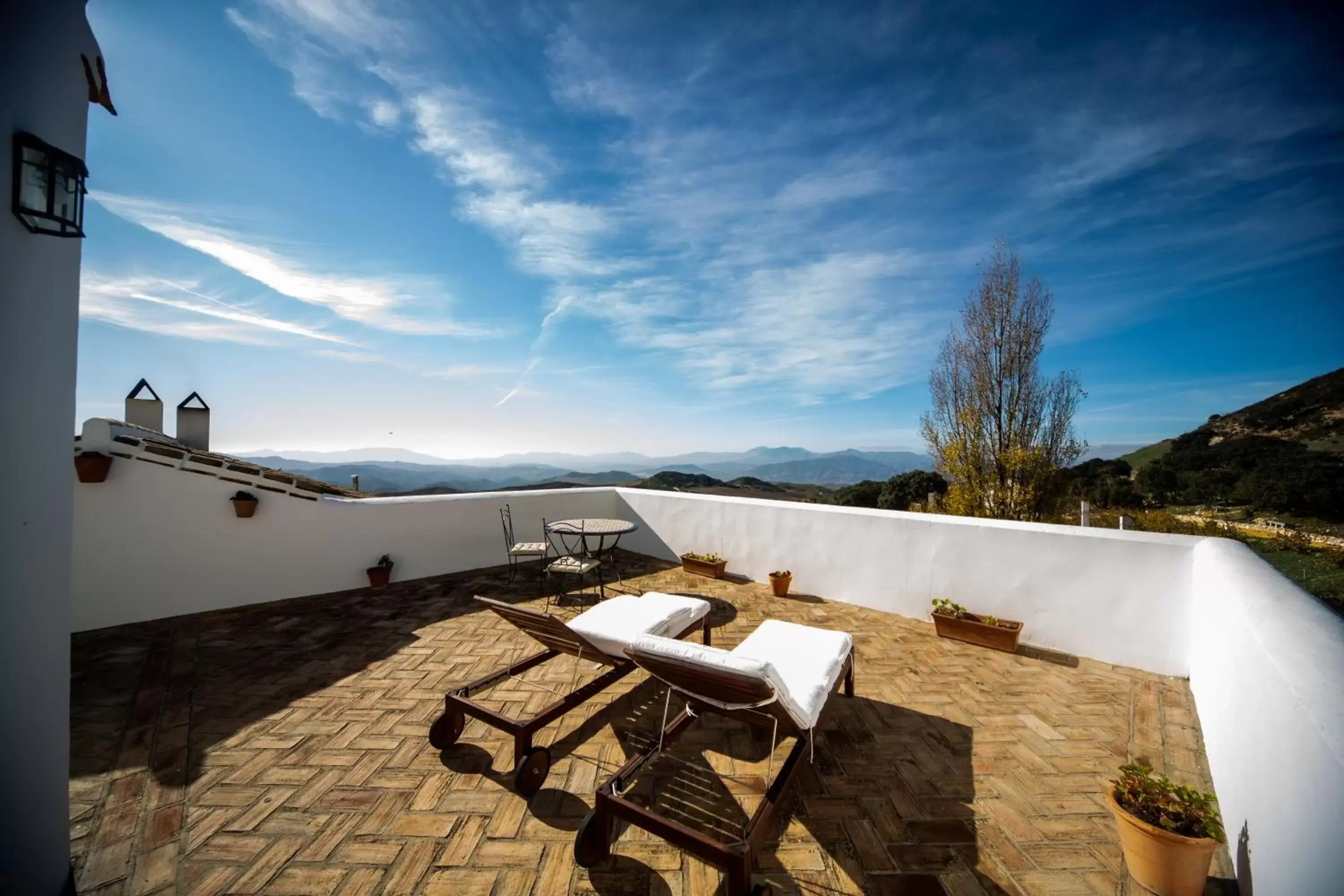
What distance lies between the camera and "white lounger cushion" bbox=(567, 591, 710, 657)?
284 cm

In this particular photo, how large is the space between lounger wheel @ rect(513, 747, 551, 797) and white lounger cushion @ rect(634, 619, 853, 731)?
731mm

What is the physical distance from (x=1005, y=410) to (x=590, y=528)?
8.33 metres

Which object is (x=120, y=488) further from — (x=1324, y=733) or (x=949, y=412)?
(x=949, y=412)

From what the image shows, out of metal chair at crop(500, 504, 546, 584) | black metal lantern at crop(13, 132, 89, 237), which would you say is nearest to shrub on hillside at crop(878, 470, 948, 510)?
metal chair at crop(500, 504, 546, 584)

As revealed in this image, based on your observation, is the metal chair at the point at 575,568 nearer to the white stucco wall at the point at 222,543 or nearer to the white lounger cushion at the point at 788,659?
the white stucco wall at the point at 222,543

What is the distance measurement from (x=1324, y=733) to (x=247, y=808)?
142 inches

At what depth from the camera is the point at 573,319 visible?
42.5 ft

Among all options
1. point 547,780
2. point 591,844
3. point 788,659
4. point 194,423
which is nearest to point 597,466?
point 194,423

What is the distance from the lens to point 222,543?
4.79 metres

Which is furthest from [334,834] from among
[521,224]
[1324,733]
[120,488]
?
[521,224]

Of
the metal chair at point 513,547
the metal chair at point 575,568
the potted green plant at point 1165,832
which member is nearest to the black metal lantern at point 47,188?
the metal chair at point 575,568

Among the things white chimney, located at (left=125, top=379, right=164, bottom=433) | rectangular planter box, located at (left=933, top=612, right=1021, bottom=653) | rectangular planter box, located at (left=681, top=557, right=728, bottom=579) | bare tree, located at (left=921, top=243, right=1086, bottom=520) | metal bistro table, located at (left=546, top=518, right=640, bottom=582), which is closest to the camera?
rectangular planter box, located at (left=933, top=612, right=1021, bottom=653)

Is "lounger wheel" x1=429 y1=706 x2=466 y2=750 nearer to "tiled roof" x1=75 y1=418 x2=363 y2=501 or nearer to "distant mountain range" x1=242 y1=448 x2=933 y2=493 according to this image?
"tiled roof" x1=75 y1=418 x2=363 y2=501

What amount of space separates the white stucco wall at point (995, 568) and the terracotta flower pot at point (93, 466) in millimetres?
6088
